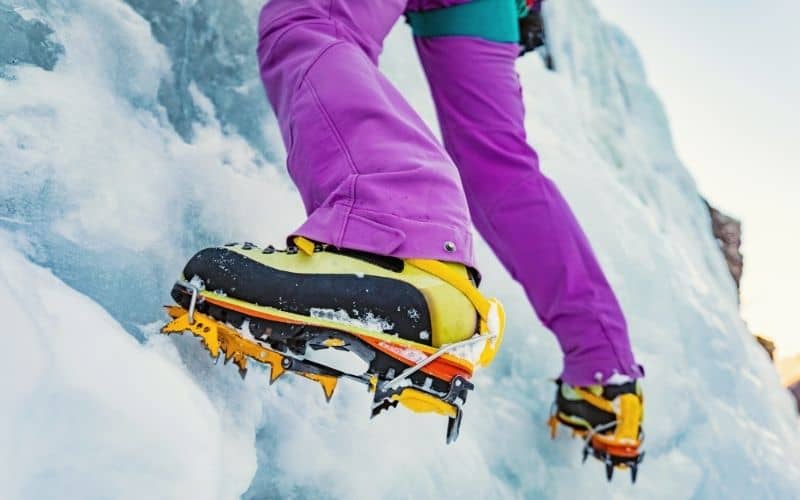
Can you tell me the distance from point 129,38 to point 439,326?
575mm

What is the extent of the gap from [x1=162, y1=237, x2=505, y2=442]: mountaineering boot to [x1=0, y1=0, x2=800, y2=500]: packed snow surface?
85 millimetres

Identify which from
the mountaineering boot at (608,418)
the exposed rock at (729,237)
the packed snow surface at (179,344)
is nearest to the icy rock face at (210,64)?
the packed snow surface at (179,344)

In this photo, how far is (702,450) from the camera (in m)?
1.26

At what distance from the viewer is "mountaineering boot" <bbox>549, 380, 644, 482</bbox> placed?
89 centimetres

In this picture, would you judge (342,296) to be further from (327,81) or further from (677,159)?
(677,159)

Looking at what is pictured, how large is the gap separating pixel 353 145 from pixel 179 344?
22 centimetres

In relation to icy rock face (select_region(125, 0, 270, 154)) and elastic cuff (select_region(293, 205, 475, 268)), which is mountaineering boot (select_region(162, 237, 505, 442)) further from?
icy rock face (select_region(125, 0, 270, 154))

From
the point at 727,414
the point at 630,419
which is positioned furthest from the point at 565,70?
the point at 630,419

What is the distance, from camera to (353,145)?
54cm

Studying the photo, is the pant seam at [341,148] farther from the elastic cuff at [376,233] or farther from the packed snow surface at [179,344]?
the packed snow surface at [179,344]

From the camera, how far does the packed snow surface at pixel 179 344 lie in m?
0.47

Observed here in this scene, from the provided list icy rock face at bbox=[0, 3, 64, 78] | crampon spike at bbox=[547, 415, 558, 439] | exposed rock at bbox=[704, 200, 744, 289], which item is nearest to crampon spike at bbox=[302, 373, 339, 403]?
icy rock face at bbox=[0, 3, 64, 78]

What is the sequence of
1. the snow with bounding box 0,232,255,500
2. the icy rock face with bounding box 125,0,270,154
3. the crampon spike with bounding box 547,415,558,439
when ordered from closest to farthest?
1. the snow with bounding box 0,232,255,500
2. the icy rock face with bounding box 125,0,270,154
3. the crampon spike with bounding box 547,415,558,439

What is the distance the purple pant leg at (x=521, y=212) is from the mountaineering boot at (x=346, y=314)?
41 centimetres
